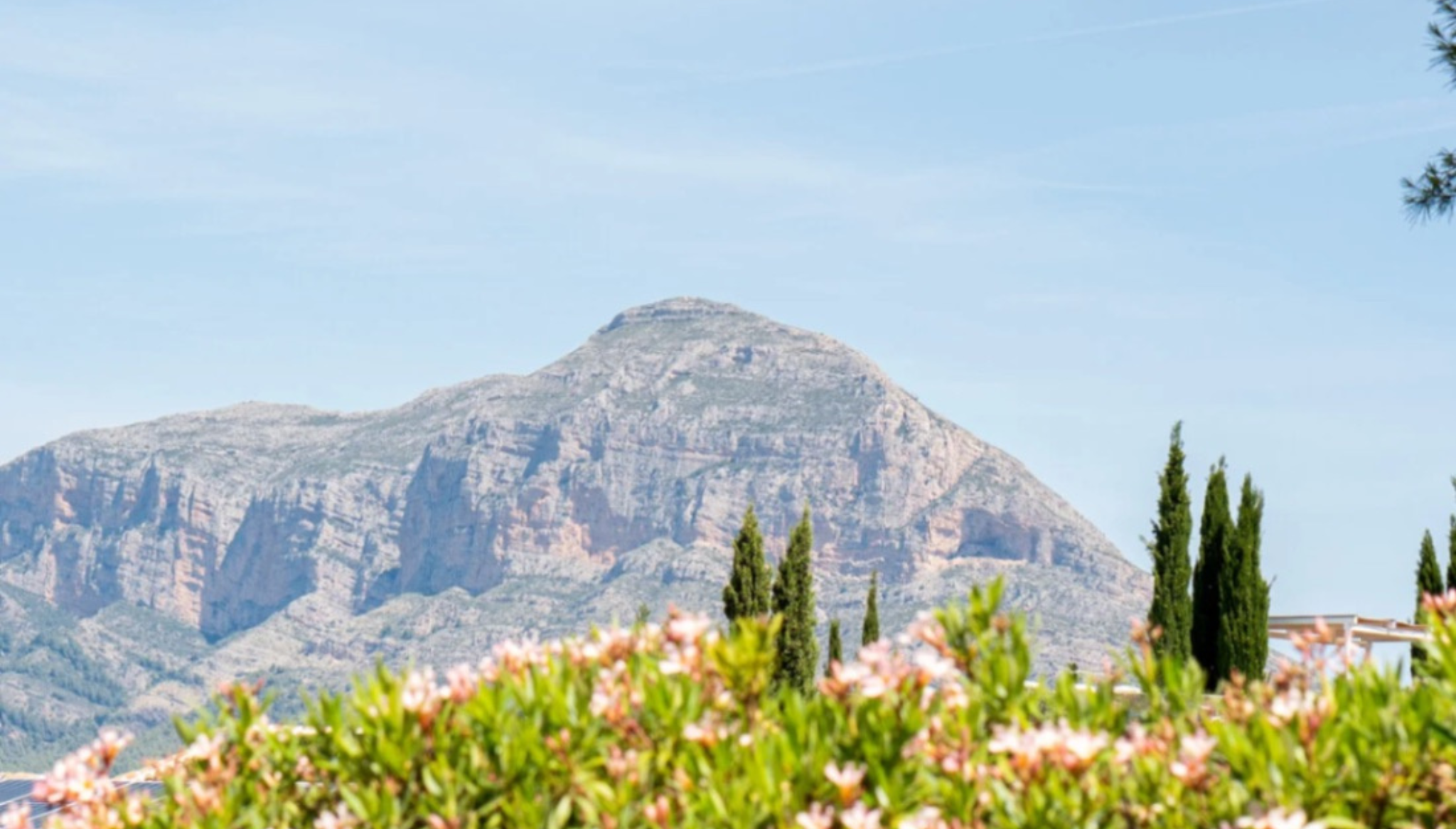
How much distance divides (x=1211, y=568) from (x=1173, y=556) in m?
0.57

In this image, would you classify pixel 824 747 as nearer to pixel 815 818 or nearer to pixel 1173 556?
pixel 815 818

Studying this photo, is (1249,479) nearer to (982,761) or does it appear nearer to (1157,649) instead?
(1157,649)

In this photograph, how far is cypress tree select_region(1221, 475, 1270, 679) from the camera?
26500 mm

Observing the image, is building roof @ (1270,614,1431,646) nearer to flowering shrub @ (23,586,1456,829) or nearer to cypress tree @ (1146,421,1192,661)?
cypress tree @ (1146,421,1192,661)

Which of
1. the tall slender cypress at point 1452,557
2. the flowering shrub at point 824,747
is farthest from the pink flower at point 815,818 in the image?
the tall slender cypress at point 1452,557

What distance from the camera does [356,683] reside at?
5.23 m

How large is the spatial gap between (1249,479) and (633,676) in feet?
75.6

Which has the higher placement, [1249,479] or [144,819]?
[1249,479]

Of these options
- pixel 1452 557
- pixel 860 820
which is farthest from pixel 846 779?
pixel 1452 557

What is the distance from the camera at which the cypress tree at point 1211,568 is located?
27172 mm

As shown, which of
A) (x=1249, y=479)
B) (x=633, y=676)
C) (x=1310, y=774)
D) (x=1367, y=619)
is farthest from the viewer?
(x=1249, y=479)

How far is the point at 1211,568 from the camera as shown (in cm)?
2759

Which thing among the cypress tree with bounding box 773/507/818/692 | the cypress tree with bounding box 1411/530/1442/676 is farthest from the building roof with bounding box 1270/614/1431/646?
the cypress tree with bounding box 773/507/818/692

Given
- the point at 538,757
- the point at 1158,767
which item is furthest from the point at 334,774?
the point at 1158,767
